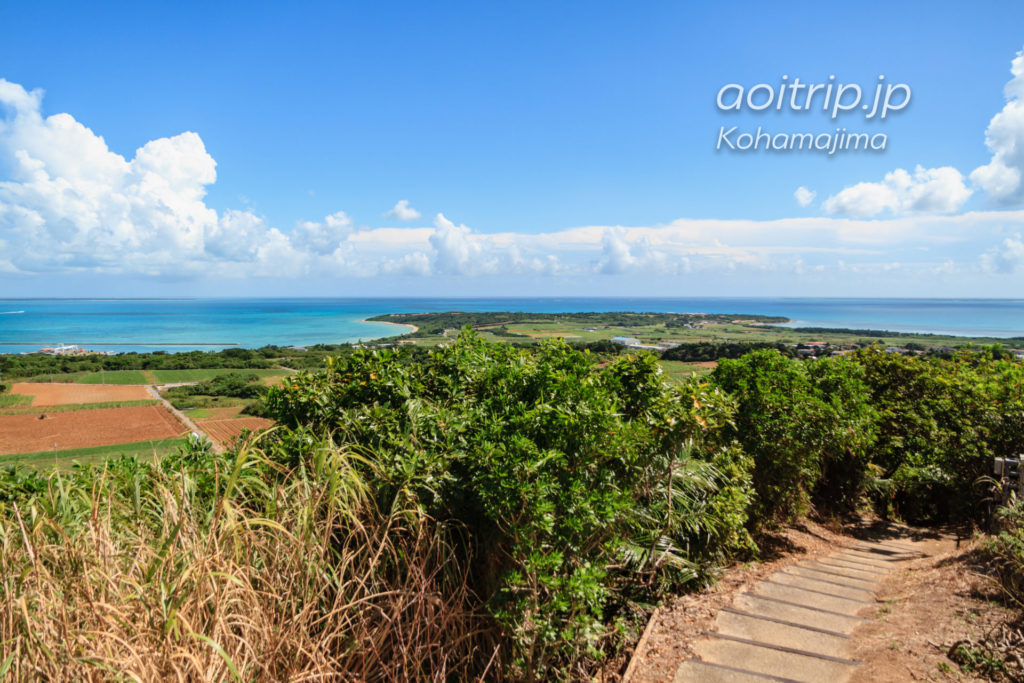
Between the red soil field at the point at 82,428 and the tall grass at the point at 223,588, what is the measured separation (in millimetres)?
4877

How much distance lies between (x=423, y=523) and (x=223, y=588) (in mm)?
1103

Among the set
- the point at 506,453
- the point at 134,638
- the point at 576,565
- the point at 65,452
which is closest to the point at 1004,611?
the point at 576,565

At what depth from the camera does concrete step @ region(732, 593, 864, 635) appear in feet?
13.4

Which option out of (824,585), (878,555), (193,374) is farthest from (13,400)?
(878,555)

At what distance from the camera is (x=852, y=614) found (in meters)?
4.32

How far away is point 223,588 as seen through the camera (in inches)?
96.5

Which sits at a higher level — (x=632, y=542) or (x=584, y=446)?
(x=584, y=446)

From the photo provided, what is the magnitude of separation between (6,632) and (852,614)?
561 centimetres

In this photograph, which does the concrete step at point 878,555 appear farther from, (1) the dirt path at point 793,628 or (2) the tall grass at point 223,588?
(2) the tall grass at point 223,588

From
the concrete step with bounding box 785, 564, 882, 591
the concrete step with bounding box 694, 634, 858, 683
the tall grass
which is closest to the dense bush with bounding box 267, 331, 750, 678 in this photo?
the tall grass

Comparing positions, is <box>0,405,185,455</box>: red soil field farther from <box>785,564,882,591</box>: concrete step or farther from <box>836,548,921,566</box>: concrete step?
<box>836,548,921,566</box>: concrete step

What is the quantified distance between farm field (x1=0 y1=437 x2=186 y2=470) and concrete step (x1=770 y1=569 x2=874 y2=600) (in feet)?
18.8

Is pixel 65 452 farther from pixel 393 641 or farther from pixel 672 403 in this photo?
pixel 672 403

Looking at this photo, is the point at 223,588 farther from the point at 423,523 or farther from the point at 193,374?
the point at 193,374
